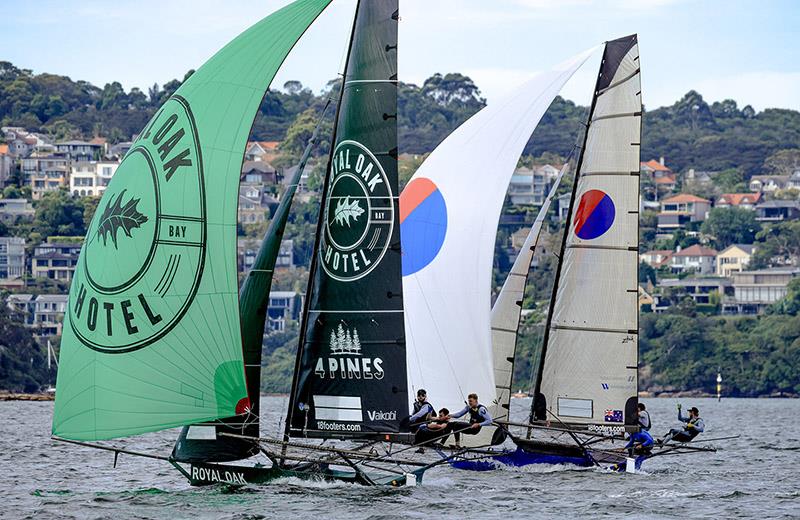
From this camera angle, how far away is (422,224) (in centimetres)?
2419

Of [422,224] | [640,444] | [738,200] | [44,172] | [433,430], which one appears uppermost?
[44,172]

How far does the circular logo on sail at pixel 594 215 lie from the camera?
2467 cm

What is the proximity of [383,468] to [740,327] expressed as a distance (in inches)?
3840

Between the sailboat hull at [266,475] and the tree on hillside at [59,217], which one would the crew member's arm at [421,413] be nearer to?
the sailboat hull at [266,475]

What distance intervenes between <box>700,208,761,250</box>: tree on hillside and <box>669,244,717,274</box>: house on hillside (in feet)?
20.5

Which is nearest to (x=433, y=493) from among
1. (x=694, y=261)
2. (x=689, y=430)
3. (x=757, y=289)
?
(x=689, y=430)

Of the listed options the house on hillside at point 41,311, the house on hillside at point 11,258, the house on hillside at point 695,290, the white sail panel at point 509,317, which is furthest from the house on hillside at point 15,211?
the white sail panel at point 509,317

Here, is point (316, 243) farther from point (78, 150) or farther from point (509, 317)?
point (78, 150)

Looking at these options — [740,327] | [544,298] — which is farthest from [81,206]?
[740,327]

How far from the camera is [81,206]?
136 metres

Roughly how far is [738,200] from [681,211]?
20.5ft

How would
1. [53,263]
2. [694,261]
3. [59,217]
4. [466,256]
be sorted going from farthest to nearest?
[694,261] < [59,217] < [53,263] < [466,256]

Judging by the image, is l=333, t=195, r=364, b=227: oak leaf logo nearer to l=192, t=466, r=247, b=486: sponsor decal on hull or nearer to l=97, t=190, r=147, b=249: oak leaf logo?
l=97, t=190, r=147, b=249: oak leaf logo

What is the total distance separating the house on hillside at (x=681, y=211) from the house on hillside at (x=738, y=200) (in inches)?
57.2
